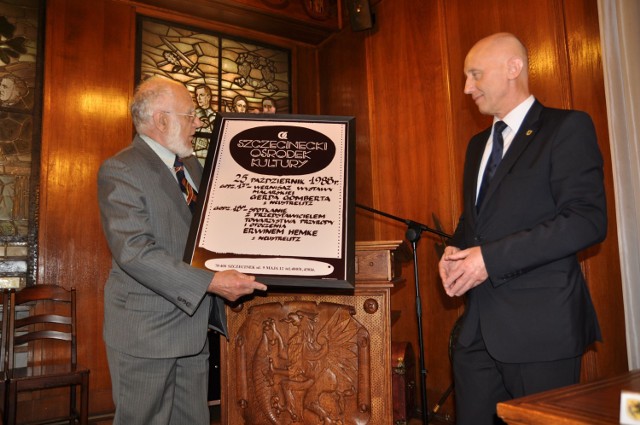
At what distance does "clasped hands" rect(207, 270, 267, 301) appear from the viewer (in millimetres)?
1763

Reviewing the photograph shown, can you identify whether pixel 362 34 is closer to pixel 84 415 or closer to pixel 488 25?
pixel 488 25

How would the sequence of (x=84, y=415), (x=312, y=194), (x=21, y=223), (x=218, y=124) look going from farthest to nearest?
(x=21, y=223) → (x=84, y=415) → (x=218, y=124) → (x=312, y=194)

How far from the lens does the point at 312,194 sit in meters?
1.97

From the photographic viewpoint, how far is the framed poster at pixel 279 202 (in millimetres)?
1804

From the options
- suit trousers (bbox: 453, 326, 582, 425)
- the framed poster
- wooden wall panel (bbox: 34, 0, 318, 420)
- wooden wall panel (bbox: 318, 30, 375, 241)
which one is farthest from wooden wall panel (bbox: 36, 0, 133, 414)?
suit trousers (bbox: 453, 326, 582, 425)

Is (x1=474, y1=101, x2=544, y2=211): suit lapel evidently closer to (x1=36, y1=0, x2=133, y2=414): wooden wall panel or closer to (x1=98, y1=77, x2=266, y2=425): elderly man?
(x1=98, y1=77, x2=266, y2=425): elderly man

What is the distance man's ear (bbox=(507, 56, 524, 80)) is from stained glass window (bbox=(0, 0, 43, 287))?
142 inches

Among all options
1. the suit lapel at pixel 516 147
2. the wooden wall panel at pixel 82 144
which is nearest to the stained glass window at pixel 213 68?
the wooden wall panel at pixel 82 144

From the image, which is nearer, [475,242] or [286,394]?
[475,242]

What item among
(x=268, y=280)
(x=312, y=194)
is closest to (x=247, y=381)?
(x=268, y=280)

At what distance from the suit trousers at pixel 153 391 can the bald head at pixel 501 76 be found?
1.49 m

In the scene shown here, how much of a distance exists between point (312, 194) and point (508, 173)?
781mm

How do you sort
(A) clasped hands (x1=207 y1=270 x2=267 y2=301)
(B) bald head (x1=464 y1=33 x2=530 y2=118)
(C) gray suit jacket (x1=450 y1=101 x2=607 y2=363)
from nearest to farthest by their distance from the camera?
(C) gray suit jacket (x1=450 y1=101 x2=607 y2=363), (B) bald head (x1=464 y1=33 x2=530 y2=118), (A) clasped hands (x1=207 y1=270 x2=267 y2=301)

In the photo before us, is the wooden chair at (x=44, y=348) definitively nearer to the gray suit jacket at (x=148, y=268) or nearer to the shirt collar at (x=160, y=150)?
the gray suit jacket at (x=148, y=268)
